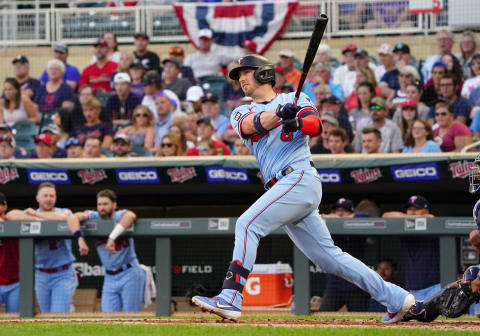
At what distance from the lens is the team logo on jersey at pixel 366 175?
29.5 ft

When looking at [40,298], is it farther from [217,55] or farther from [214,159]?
[217,55]

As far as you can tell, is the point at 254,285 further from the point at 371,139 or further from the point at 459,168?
the point at 459,168

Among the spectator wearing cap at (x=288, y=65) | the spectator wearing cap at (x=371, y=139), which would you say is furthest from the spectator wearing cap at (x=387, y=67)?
the spectator wearing cap at (x=371, y=139)

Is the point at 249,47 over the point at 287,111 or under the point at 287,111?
over

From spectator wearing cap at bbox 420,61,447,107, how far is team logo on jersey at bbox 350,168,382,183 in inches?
81.4

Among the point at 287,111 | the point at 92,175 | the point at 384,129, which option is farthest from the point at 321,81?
the point at 287,111

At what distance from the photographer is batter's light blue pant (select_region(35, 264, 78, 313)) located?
8531 mm

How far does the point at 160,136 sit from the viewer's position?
10844mm

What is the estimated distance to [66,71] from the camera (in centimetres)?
1301

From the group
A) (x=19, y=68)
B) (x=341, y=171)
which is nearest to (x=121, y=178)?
(x=341, y=171)

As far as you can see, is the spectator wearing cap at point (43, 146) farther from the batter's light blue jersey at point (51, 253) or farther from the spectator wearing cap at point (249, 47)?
the spectator wearing cap at point (249, 47)

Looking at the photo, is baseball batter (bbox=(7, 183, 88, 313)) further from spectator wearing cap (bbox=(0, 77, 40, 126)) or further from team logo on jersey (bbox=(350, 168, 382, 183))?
spectator wearing cap (bbox=(0, 77, 40, 126))

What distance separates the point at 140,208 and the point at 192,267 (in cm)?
221

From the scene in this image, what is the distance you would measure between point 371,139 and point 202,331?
4.72m
